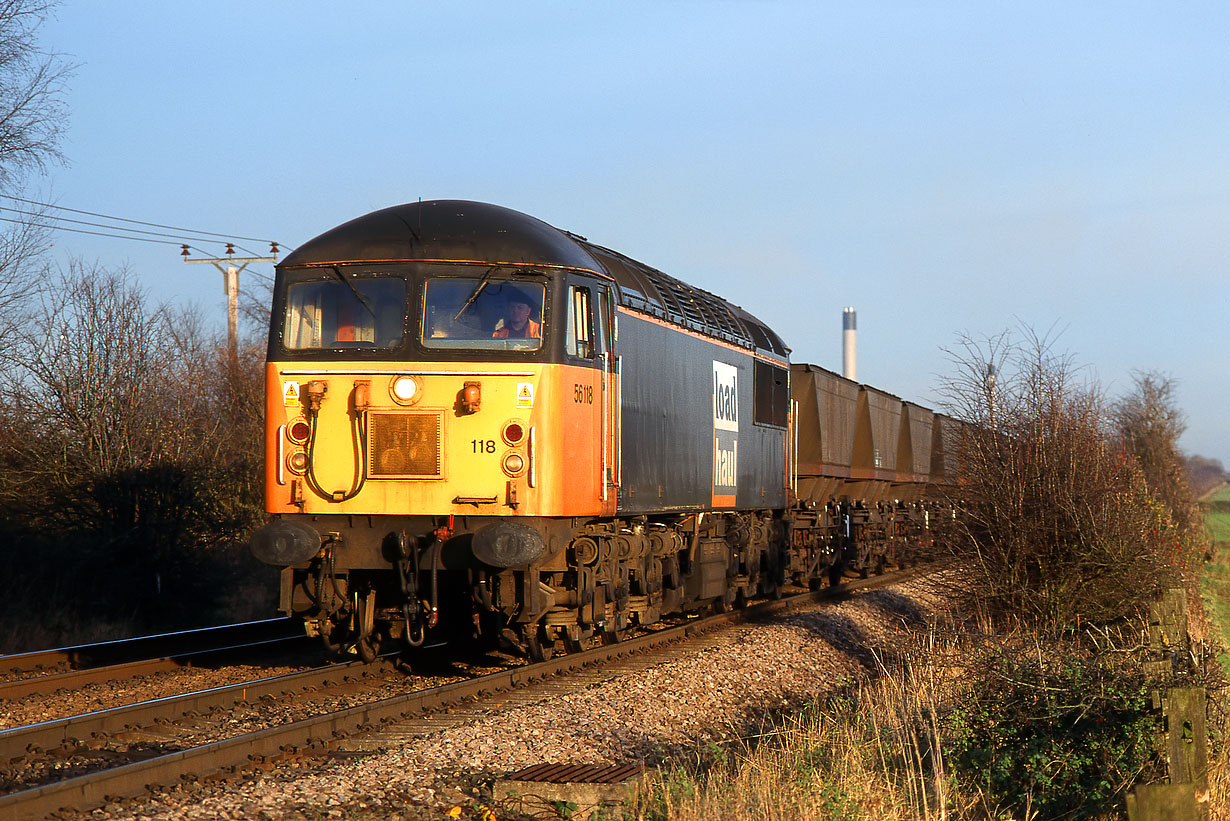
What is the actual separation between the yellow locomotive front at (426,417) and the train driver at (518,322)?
12 mm

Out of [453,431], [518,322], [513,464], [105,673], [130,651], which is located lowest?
[130,651]

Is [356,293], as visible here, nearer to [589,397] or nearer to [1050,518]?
[589,397]

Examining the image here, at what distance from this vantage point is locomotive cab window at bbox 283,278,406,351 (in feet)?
34.7

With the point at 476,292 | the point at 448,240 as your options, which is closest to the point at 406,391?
the point at 476,292

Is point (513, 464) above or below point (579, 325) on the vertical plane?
below

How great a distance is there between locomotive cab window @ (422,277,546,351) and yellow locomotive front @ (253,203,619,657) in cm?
1

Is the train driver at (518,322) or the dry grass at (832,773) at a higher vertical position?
the train driver at (518,322)

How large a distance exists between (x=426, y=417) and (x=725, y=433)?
5.66 metres

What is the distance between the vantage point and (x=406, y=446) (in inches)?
407

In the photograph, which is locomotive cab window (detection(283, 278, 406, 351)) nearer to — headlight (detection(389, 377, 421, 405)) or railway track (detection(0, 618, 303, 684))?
headlight (detection(389, 377, 421, 405))

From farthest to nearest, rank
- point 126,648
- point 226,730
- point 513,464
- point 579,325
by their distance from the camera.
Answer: point 126,648, point 579,325, point 513,464, point 226,730

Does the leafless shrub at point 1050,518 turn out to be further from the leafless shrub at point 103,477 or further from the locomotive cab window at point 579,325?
the leafless shrub at point 103,477

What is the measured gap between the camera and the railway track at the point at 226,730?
6.78 m

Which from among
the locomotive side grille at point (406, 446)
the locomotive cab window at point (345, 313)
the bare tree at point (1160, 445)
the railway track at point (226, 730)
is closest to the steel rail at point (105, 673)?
the railway track at point (226, 730)
